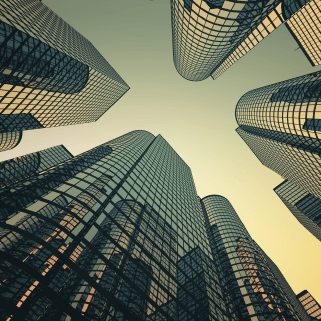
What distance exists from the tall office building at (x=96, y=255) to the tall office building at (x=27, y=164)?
3606 centimetres

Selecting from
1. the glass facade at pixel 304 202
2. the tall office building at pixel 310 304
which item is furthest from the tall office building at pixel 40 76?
the tall office building at pixel 310 304

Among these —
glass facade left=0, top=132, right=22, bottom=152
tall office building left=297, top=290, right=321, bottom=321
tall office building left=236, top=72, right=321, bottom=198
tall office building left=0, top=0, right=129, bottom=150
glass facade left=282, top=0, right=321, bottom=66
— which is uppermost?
glass facade left=0, top=132, right=22, bottom=152

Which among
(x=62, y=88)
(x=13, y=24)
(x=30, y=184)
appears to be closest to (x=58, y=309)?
(x=30, y=184)

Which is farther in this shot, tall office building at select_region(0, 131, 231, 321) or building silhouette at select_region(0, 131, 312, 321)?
building silhouette at select_region(0, 131, 312, 321)

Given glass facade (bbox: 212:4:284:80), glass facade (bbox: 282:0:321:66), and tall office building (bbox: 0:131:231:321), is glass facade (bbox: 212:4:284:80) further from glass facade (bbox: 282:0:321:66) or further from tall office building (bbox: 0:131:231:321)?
tall office building (bbox: 0:131:231:321)

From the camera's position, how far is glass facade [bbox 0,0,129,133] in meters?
36.0

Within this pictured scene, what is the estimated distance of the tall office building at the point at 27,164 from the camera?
79.9 meters

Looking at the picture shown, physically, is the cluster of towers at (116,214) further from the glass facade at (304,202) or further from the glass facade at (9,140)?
the glass facade at (304,202)

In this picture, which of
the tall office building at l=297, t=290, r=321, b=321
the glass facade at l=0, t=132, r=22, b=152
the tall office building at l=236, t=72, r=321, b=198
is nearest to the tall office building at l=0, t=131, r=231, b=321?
the tall office building at l=236, t=72, r=321, b=198

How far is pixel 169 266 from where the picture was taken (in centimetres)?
3162

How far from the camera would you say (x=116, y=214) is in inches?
1152

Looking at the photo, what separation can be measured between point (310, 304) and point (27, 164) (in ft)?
510

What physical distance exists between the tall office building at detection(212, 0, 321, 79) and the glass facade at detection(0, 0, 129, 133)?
41583 mm

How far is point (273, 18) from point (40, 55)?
4972 cm
